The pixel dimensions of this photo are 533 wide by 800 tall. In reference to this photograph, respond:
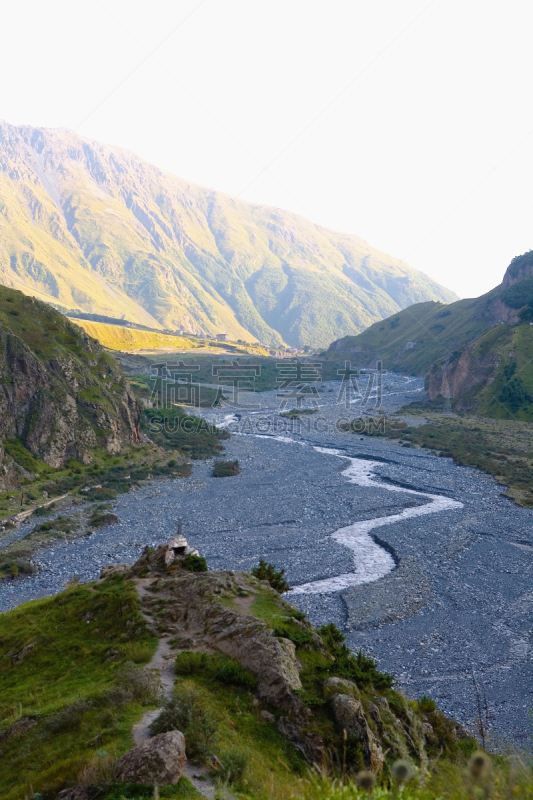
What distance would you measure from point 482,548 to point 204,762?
1118 inches

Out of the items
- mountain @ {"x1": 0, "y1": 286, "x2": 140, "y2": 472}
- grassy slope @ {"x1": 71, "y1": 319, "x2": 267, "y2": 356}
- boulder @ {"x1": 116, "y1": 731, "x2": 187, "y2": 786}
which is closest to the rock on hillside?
boulder @ {"x1": 116, "y1": 731, "x2": 187, "y2": 786}

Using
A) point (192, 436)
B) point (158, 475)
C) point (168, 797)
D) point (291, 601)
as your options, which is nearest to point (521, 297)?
point (192, 436)

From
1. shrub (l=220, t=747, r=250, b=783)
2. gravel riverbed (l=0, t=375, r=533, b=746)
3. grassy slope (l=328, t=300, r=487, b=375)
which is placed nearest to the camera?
shrub (l=220, t=747, r=250, b=783)

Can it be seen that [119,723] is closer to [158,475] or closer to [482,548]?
[482,548]

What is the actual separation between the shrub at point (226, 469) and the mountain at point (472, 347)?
5057cm

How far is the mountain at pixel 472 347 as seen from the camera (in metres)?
89.4

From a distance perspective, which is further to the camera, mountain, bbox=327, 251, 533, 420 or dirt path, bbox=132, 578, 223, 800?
mountain, bbox=327, 251, 533, 420

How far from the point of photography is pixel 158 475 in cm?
5303

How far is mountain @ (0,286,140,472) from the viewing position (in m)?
49.0

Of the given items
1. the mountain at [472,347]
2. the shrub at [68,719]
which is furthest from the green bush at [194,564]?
the mountain at [472,347]

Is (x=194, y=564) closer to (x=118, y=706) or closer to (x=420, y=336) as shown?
(x=118, y=706)

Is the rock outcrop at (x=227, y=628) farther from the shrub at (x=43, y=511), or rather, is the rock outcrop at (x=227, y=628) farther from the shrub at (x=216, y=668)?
the shrub at (x=43, y=511)

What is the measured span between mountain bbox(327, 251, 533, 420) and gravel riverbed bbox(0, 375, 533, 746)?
37.2 meters

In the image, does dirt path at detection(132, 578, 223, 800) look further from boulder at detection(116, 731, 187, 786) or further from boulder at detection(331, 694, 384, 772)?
boulder at detection(331, 694, 384, 772)
